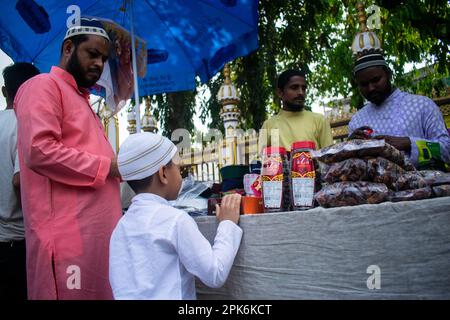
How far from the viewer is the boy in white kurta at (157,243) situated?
1.35m

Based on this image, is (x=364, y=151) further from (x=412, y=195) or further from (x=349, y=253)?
(x=349, y=253)

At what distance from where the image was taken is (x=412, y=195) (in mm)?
1208

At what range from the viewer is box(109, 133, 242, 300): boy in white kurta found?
1.35 metres

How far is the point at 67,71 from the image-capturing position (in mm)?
1983

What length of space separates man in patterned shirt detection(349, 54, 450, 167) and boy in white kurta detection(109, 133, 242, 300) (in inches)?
38.3

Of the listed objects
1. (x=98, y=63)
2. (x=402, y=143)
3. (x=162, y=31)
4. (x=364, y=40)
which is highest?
(x=162, y=31)

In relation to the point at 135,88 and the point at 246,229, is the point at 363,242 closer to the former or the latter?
the point at 246,229

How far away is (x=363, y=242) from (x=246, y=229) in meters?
0.44

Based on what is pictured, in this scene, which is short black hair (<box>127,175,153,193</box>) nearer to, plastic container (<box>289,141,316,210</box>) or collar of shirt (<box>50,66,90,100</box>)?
plastic container (<box>289,141,316,210</box>)

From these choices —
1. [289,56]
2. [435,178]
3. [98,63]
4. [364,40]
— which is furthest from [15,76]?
[289,56]

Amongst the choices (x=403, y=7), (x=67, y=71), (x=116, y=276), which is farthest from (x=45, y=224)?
(x=403, y=7)

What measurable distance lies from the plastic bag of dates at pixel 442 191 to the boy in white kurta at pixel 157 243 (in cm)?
64

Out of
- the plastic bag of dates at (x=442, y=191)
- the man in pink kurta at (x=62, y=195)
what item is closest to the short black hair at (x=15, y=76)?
the man in pink kurta at (x=62, y=195)

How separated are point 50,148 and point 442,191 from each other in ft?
4.60
